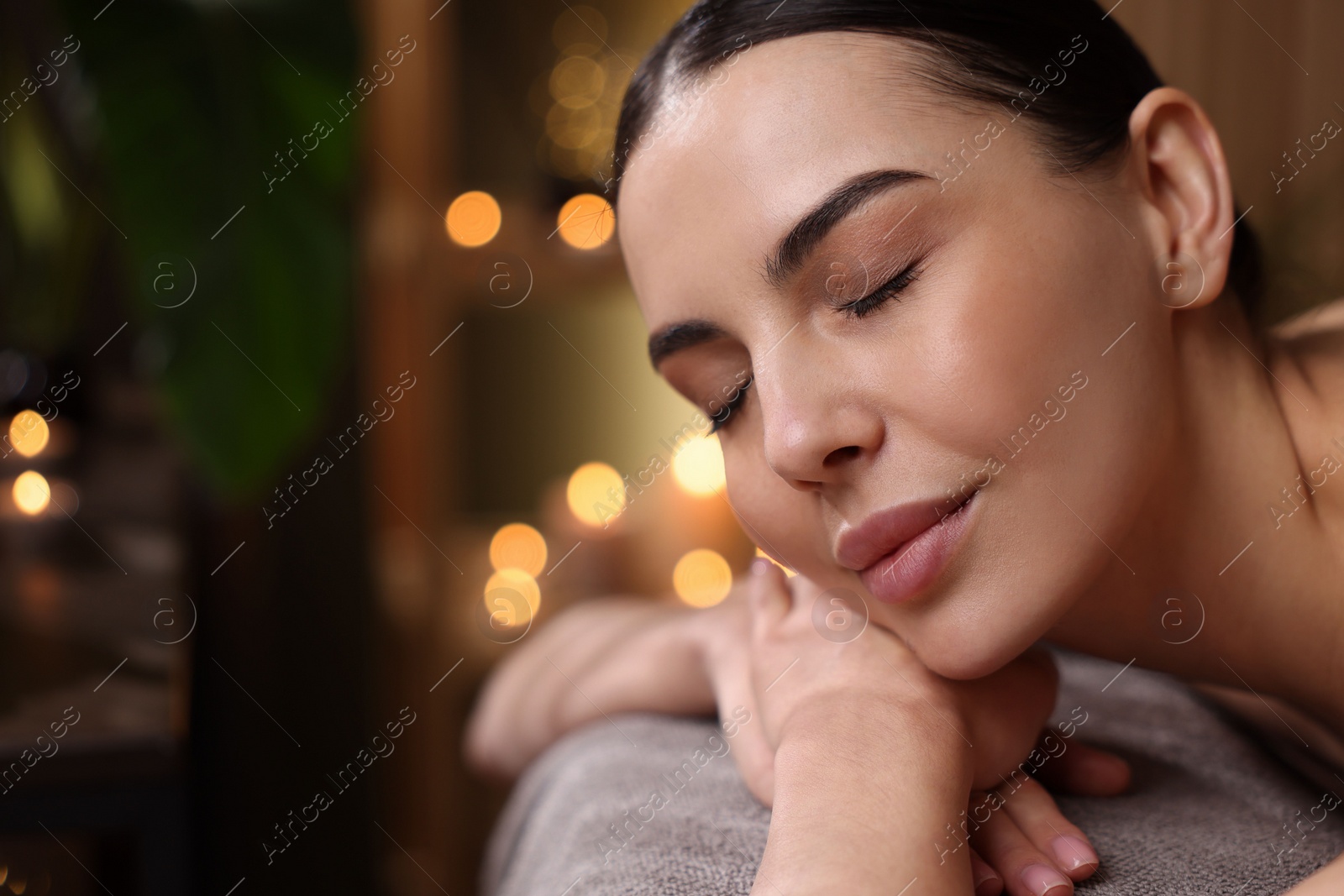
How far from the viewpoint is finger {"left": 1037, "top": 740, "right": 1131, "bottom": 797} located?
23.4 inches

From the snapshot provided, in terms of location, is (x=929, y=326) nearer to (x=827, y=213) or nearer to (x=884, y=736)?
(x=827, y=213)

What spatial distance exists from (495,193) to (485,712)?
1.06 m

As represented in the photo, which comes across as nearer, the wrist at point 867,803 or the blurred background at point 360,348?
the wrist at point 867,803

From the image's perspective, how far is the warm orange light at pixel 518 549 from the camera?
185 cm

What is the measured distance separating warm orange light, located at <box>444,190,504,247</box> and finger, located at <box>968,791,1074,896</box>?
1401 millimetres

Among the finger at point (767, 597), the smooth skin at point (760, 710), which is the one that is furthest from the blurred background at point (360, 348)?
the finger at point (767, 597)

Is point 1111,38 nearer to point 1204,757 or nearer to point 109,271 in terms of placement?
point 1204,757

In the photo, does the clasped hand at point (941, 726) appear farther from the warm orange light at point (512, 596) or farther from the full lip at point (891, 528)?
the warm orange light at point (512, 596)

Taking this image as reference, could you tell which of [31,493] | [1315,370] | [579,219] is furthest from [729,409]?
[579,219]

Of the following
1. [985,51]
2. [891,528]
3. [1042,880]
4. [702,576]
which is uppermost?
[985,51]

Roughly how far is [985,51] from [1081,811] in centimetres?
44

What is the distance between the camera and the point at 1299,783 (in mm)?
688

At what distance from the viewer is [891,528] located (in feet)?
1.70

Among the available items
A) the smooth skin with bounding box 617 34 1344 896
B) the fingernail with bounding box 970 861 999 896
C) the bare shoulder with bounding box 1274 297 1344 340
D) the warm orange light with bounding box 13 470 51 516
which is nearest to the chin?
the smooth skin with bounding box 617 34 1344 896
